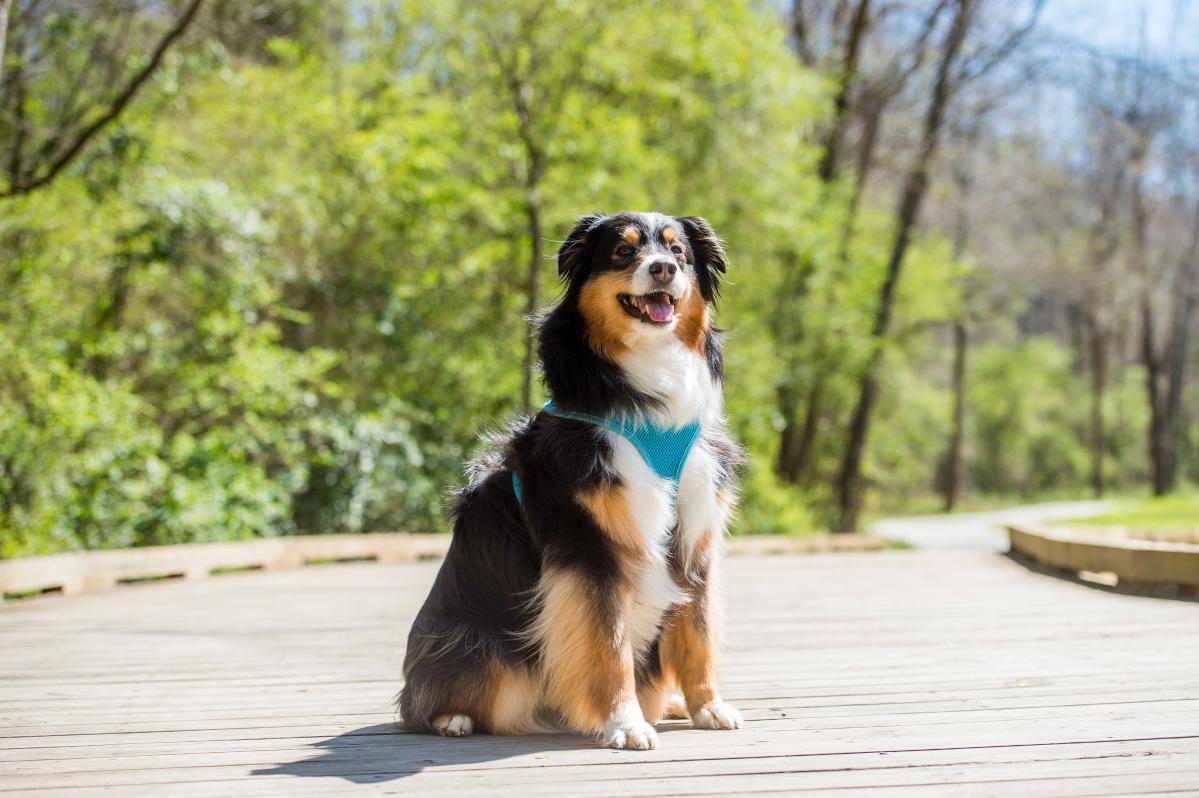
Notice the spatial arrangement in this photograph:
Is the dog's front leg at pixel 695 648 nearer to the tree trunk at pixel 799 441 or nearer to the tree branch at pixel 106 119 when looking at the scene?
the tree branch at pixel 106 119

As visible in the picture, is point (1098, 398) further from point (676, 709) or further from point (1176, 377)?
point (676, 709)

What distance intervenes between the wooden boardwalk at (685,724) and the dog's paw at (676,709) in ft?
0.48

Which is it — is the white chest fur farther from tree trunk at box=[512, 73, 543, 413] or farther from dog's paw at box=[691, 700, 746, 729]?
tree trunk at box=[512, 73, 543, 413]

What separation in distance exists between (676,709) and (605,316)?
51.2 inches

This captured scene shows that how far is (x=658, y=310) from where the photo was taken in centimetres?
322

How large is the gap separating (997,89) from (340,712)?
54.4 feet

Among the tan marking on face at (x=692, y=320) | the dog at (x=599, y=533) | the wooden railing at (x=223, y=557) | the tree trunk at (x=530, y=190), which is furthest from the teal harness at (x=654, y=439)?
the tree trunk at (x=530, y=190)

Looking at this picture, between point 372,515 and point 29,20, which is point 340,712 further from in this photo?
point 29,20

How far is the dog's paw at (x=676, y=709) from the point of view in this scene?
3471 mm

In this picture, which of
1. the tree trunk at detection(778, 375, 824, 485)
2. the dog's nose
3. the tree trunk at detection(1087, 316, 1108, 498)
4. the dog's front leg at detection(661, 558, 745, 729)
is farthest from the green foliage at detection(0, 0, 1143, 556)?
the tree trunk at detection(1087, 316, 1108, 498)

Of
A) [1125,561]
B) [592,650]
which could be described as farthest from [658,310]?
[1125,561]

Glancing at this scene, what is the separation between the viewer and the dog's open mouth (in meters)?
3.21

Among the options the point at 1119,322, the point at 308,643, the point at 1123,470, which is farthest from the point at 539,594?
the point at 1123,470

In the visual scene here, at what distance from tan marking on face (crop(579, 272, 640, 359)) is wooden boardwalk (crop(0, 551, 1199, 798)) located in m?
1.17
